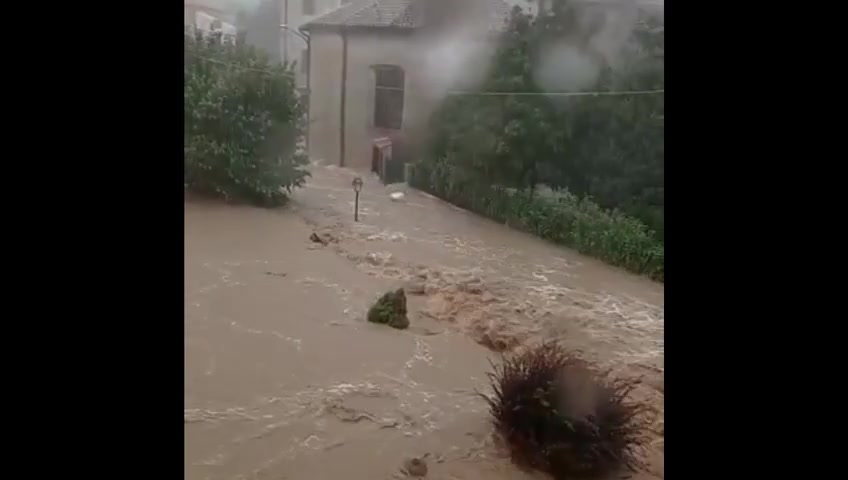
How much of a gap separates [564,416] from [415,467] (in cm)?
31

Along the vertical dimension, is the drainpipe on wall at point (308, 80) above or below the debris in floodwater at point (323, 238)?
above

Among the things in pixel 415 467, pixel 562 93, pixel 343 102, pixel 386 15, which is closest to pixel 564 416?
pixel 415 467

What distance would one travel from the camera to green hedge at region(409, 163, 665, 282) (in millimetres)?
1950

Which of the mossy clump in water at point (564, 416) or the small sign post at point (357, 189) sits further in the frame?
the small sign post at point (357, 189)

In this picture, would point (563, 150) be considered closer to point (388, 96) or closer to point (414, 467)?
point (388, 96)

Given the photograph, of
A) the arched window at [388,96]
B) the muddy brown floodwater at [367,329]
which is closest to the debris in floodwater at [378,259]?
the muddy brown floodwater at [367,329]

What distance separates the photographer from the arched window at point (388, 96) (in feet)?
6.32

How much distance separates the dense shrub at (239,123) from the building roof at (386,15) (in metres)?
0.16

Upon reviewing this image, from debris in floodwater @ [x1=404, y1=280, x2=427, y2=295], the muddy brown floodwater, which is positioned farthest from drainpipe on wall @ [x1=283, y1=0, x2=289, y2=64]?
debris in floodwater @ [x1=404, y1=280, x2=427, y2=295]

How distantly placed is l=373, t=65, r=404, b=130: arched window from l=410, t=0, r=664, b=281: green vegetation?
0.08 metres

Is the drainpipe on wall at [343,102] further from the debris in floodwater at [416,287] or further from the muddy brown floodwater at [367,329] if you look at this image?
the debris in floodwater at [416,287]
